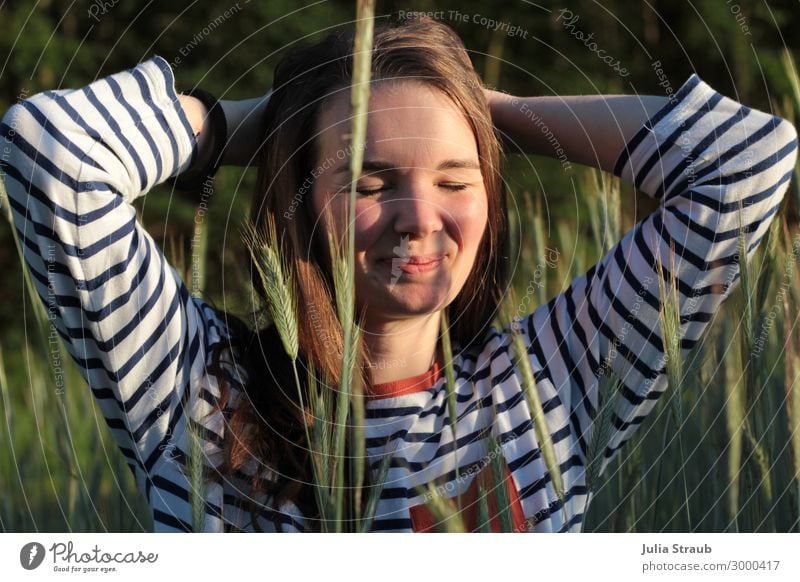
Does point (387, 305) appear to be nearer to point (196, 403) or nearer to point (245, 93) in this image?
point (196, 403)

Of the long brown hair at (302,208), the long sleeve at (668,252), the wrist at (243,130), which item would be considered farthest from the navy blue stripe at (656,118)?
the wrist at (243,130)

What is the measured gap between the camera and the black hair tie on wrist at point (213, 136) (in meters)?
0.76

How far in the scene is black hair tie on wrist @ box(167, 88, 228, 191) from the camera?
760 mm

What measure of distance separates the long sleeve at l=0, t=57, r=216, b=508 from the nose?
0.16m

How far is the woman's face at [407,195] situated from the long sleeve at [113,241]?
116mm

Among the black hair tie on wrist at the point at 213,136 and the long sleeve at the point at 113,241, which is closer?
the long sleeve at the point at 113,241

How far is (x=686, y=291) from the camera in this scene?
0.74 metres

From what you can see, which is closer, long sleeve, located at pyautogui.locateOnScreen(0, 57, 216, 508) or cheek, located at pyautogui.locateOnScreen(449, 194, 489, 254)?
long sleeve, located at pyautogui.locateOnScreen(0, 57, 216, 508)

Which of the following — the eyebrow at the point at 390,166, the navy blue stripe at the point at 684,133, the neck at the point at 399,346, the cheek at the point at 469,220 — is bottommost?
the neck at the point at 399,346

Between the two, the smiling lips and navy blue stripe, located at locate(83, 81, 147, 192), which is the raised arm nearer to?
the smiling lips

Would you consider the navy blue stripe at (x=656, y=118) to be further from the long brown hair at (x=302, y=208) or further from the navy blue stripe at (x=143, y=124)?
the navy blue stripe at (x=143, y=124)

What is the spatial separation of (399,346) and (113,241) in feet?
0.82
